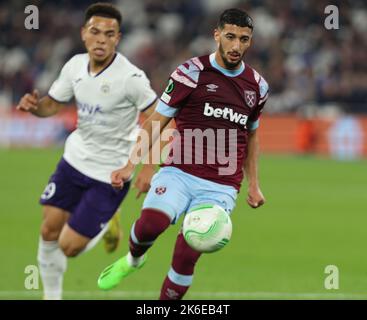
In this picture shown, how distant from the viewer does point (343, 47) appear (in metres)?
26.3

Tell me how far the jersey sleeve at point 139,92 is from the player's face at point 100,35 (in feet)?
1.11

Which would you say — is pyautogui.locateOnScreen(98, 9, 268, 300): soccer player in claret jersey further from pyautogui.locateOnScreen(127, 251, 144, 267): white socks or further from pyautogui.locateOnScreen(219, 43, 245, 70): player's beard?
→ pyautogui.locateOnScreen(127, 251, 144, 267): white socks

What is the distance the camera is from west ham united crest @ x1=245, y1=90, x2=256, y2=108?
8.00 metres

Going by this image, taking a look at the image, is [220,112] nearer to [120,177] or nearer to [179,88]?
[179,88]

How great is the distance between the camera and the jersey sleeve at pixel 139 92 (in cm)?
901

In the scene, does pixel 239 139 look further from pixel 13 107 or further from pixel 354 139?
pixel 13 107

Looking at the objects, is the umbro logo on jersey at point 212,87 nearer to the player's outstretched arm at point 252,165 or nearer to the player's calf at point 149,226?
the player's outstretched arm at point 252,165

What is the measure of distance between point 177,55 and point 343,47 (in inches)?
186

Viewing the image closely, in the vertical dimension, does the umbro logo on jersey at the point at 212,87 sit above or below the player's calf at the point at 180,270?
above

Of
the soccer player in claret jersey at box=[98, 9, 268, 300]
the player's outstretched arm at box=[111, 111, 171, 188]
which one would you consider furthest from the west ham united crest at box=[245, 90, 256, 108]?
the player's outstretched arm at box=[111, 111, 171, 188]

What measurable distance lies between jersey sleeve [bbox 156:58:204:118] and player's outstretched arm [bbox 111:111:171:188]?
73mm

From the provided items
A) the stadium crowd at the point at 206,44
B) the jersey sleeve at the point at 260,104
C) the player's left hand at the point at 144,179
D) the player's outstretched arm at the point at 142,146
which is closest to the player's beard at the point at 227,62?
the jersey sleeve at the point at 260,104

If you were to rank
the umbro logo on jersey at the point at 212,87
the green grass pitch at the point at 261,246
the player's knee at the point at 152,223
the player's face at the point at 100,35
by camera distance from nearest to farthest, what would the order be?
1. the player's knee at the point at 152,223
2. the umbro logo on jersey at the point at 212,87
3. the player's face at the point at 100,35
4. the green grass pitch at the point at 261,246
